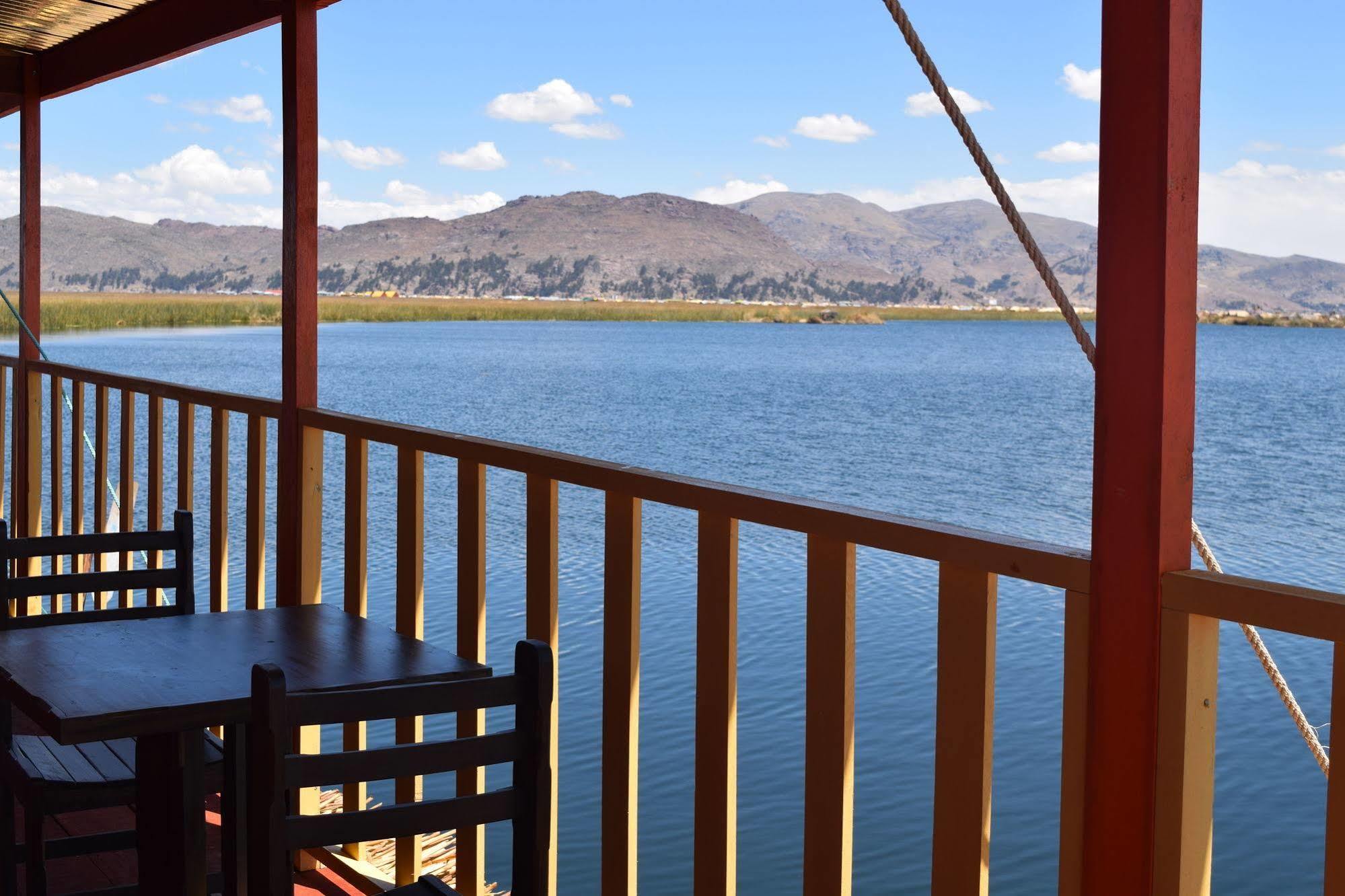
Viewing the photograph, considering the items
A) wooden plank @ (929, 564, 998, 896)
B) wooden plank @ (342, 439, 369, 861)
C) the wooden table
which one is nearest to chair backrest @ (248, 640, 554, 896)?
the wooden table

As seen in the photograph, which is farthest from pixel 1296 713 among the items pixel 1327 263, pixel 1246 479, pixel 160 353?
pixel 1327 263

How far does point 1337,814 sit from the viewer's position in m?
1.26

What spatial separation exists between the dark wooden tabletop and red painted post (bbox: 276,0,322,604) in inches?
34.2

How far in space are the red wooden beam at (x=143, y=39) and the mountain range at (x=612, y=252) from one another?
48763 mm

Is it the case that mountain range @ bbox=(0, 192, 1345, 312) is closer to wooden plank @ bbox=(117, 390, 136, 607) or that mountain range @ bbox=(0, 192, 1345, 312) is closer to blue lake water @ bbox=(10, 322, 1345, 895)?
blue lake water @ bbox=(10, 322, 1345, 895)

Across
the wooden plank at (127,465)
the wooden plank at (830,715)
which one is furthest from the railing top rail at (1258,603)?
the wooden plank at (127,465)

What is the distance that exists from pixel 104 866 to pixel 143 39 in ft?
9.14

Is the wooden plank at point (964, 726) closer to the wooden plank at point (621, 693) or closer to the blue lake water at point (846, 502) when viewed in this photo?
the wooden plank at point (621, 693)

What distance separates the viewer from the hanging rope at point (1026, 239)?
1671 millimetres

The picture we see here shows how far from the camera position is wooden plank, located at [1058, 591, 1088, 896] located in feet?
4.81

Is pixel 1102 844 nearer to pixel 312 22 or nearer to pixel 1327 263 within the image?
pixel 312 22

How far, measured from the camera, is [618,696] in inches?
86.6

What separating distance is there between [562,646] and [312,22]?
20.6 ft

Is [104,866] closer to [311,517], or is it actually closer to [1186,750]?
[311,517]
